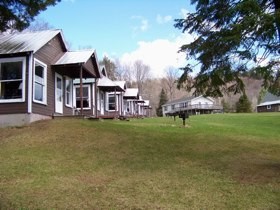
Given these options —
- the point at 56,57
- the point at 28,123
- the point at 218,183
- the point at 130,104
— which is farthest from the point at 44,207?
the point at 130,104

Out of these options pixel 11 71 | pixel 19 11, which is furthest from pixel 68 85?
pixel 19 11

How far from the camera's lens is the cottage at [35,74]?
16.1 meters

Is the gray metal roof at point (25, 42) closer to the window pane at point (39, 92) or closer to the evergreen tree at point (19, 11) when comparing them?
the window pane at point (39, 92)

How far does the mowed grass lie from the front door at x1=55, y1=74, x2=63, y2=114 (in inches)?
181

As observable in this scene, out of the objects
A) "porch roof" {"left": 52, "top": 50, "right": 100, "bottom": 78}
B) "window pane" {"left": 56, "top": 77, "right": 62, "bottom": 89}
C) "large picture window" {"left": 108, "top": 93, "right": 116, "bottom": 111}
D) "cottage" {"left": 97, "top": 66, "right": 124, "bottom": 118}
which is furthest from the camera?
"large picture window" {"left": 108, "top": 93, "right": 116, "bottom": 111}

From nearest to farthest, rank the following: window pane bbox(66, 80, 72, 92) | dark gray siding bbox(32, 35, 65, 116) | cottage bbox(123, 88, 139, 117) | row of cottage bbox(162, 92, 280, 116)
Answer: dark gray siding bbox(32, 35, 65, 116) < window pane bbox(66, 80, 72, 92) < cottage bbox(123, 88, 139, 117) < row of cottage bbox(162, 92, 280, 116)

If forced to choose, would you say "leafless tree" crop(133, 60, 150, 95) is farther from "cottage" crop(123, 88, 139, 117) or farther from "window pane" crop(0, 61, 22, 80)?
"window pane" crop(0, 61, 22, 80)

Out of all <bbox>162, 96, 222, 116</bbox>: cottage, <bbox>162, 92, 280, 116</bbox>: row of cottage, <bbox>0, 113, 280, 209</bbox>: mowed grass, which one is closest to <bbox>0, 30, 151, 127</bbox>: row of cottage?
<bbox>0, 113, 280, 209</bbox>: mowed grass

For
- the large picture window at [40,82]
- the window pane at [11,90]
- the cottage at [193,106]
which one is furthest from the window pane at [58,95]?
the cottage at [193,106]

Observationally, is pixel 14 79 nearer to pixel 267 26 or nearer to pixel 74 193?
pixel 74 193

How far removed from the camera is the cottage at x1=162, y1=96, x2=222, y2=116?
76188 millimetres

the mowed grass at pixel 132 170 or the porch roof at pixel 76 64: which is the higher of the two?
the porch roof at pixel 76 64

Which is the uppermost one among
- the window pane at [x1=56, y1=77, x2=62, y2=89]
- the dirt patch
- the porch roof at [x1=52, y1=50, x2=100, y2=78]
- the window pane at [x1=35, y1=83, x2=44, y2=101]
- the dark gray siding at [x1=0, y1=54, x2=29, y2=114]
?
the porch roof at [x1=52, y1=50, x2=100, y2=78]

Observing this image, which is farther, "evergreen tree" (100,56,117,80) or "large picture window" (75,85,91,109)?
"evergreen tree" (100,56,117,80)
